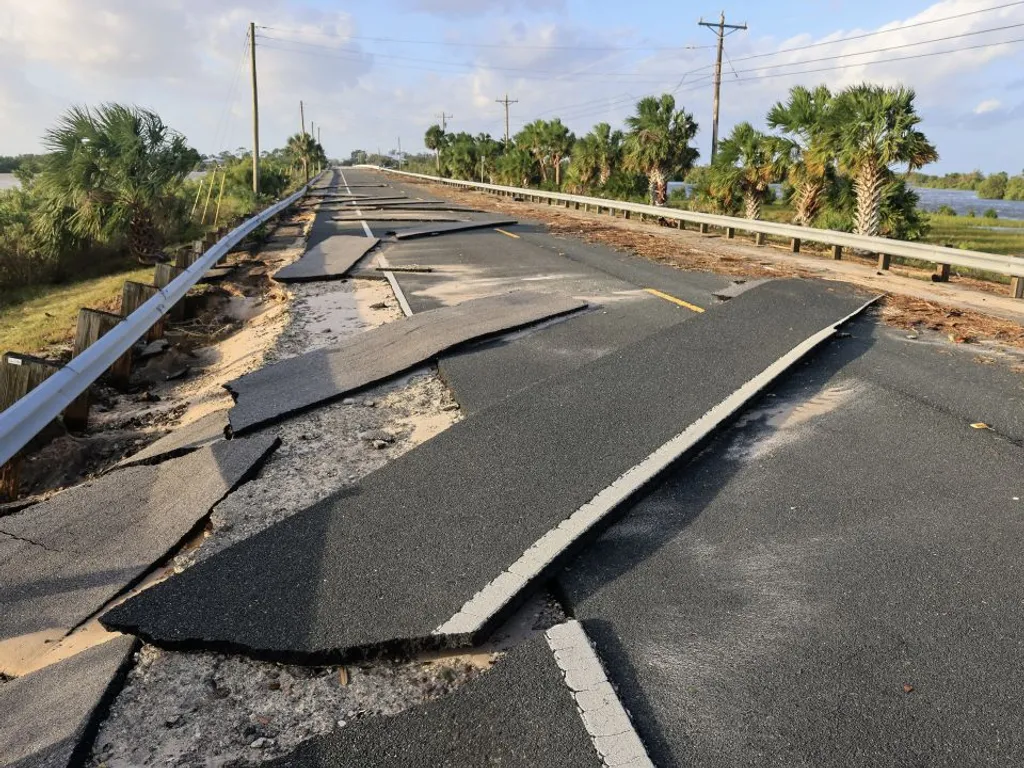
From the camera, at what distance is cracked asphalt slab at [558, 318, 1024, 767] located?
2461mm

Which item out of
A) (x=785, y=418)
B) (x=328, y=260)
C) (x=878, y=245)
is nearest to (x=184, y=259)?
(x=328, y=260)

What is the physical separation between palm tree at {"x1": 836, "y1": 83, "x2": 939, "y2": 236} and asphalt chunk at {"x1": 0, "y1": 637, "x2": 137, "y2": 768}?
1973 cm

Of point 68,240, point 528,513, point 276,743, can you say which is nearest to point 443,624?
point 276,743

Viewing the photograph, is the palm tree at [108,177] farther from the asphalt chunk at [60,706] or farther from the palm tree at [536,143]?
the palm tree at [536,143]

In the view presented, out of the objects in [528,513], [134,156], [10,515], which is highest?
[134,156]

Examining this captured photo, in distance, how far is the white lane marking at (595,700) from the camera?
2.33 meters

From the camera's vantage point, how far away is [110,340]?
6.00 m

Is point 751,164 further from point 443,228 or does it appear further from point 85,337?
point 85,337

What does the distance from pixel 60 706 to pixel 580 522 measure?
2344 mm

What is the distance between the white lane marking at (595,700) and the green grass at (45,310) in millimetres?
8278

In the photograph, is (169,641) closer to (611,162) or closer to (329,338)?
(329,338)

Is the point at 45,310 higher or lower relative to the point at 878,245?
lower

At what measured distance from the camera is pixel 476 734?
2.44m

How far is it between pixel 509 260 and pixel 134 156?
856cm
